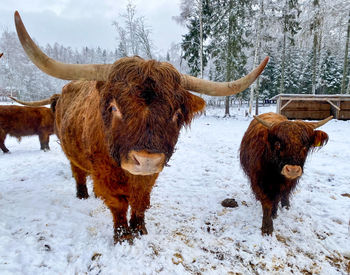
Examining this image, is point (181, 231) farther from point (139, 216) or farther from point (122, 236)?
point (122, 236)

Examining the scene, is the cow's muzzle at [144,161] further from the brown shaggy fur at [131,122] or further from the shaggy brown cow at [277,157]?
the shaggy brown cow at [277,157]

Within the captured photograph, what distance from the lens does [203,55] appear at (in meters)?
17.5

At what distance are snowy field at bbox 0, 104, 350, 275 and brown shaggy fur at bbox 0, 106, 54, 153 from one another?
106 inches

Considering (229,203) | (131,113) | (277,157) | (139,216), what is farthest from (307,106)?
(131,113)

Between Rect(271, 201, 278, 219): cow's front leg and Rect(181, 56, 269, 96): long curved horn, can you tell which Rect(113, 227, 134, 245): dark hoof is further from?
Rect(271, 201, 278, 219): cow's front leg

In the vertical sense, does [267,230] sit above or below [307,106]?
below

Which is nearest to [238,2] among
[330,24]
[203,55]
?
[203,55]

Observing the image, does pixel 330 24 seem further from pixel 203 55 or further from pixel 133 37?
pixel 133 37

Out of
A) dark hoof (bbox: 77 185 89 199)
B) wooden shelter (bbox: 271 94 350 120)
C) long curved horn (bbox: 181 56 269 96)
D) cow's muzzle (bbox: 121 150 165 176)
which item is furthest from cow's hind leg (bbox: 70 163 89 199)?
wooden shelter (bbox: 271 94 350 120)

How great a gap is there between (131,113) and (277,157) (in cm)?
189

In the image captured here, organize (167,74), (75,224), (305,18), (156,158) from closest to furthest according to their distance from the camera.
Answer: (156,158) < (167,74) < (75,224) < (305,18)

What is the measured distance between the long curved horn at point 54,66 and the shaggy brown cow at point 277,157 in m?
1.95

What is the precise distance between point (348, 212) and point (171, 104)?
3338 mm

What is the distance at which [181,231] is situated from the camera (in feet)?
8.40
